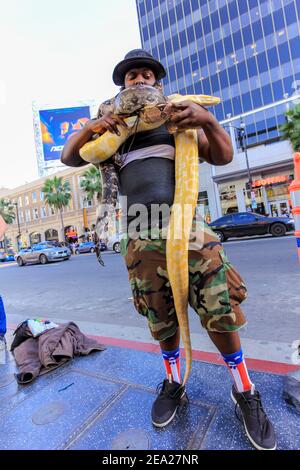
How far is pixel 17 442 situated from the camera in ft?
5.16

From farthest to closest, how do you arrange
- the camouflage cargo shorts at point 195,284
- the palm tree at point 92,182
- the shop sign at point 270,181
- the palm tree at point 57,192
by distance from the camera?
the palm tree at point 57,192 → the palm tree at point 92,182 → the shop sign at point 270,181 → the camouflage cargo shorts at point 195,284

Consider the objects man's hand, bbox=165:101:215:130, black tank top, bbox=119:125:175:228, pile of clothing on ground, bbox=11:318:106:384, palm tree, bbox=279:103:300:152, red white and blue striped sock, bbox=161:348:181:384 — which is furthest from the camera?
palm tree, bbox=279:103:300:152

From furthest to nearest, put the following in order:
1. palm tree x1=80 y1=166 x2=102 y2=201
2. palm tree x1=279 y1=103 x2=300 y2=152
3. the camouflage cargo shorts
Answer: palm tree x1=80 y1=166 x2=102 y2=201
palm tree x1=279 y1=103 x2=300 y2=152
the camouflage cargo shorts

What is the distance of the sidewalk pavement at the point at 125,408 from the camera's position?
1468mm

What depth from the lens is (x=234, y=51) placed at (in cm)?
2978

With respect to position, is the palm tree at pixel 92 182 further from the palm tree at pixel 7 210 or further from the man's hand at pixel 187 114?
the man's hand at pixel 187 114

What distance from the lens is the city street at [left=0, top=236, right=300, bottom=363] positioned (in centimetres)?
276

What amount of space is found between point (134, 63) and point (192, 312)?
10.8 feet

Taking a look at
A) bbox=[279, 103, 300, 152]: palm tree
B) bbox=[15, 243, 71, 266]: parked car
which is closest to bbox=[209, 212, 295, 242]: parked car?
bbox=[279, 103, 300, 152]: palm tree

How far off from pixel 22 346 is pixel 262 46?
114 ft

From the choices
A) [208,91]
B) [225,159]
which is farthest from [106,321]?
[208,91]

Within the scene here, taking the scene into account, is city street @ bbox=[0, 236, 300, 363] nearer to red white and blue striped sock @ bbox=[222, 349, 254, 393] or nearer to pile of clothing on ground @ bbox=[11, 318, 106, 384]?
pile of clothing on ground @ bbox=[11, 318, 106, 384]

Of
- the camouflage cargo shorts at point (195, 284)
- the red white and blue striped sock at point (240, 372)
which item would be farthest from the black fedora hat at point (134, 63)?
the red white and blue striped sock at point (240, 372)

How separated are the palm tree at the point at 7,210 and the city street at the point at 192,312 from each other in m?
40.1
